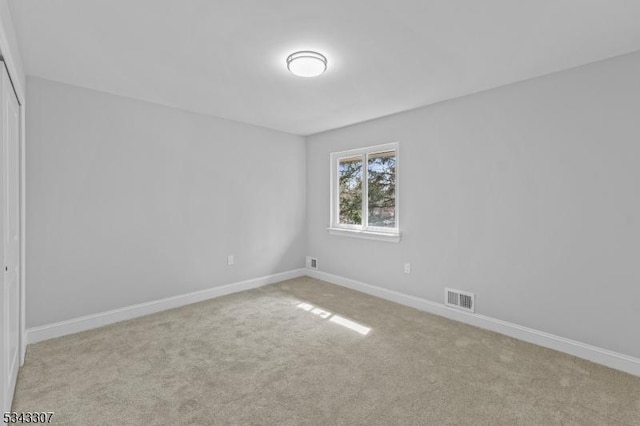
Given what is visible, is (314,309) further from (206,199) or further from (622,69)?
(622,69)

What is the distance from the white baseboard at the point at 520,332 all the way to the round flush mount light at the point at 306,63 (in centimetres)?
278

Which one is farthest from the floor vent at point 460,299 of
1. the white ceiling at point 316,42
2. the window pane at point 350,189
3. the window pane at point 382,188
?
the white ceiling at point 316,42

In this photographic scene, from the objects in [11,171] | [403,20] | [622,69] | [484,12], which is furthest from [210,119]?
[622,69]

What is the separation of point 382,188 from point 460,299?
67.0 inches

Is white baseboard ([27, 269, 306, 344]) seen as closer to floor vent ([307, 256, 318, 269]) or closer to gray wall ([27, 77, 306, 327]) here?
gray wall ([27, 77, 306, 327])

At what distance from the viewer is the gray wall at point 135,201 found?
2832 millimetres

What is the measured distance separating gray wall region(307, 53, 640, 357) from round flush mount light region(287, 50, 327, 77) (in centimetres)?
168

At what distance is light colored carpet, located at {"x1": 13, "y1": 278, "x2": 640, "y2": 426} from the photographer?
186 cm

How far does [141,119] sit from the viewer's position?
11.1ft

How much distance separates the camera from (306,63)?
7.87 ft

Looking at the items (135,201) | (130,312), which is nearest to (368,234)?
(135,201)

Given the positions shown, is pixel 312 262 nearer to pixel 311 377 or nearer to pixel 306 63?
pixel 311 377

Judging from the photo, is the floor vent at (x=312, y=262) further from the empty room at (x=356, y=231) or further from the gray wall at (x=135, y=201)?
the empty room at (x=356, y=231)

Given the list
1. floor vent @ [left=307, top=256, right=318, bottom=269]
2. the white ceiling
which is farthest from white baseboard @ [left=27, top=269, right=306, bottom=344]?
the white ceiling
